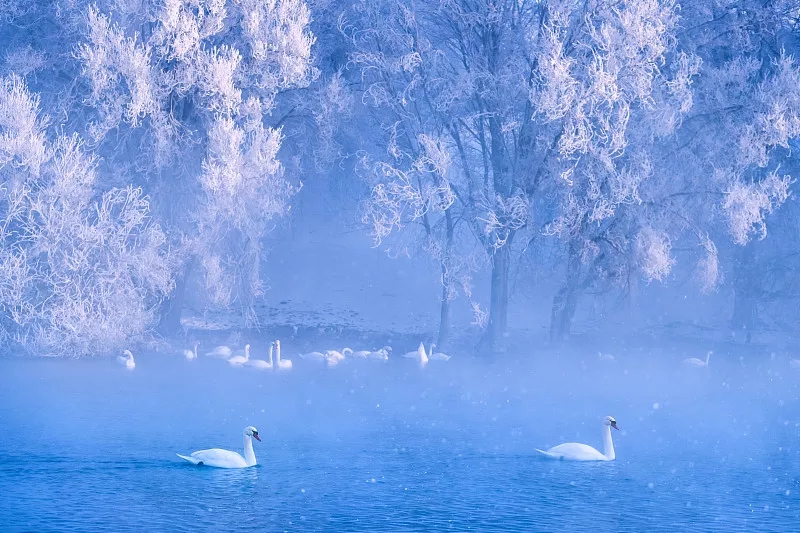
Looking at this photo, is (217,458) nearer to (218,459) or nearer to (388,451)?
(218,459)

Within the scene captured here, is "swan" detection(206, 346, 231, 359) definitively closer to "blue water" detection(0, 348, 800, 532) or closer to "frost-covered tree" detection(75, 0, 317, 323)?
"frost-covered tree" detection(75, 0, 317, 323)

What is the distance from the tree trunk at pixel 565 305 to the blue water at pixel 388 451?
4.04 m

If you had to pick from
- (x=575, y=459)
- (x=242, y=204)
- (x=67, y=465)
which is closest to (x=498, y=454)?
(x=575, y=459)

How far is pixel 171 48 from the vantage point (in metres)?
31.6

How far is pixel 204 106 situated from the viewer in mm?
32500

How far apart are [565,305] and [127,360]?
48.9 ft

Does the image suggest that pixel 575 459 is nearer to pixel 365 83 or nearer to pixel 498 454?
pixel 498 454

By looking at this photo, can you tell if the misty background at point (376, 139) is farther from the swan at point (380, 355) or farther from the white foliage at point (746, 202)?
the swan at point (380, 355)

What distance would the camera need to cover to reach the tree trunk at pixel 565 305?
110 ft

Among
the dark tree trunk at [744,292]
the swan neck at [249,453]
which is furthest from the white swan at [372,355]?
the swan neck at [249,453]

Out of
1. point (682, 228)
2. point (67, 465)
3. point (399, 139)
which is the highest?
point (399, 139)

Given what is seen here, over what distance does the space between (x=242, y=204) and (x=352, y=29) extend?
7.64 m

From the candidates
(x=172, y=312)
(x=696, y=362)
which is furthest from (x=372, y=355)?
(x=696, y=362)

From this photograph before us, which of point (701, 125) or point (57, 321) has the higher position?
point (701, 125)
